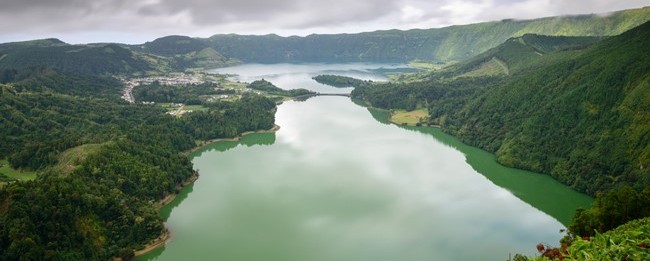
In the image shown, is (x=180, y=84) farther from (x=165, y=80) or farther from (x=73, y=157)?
(x=73, y=157)

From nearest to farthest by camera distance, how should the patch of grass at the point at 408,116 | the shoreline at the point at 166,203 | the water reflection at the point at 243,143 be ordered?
the shoreline at the point at 166,203 → the water reflection at the point at 243,143 → the patch of grass at the point at 408,116

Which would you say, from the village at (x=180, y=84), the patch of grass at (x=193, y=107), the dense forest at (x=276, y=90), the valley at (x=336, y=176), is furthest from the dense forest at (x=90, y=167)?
the dense forest at (x=276, y=90)

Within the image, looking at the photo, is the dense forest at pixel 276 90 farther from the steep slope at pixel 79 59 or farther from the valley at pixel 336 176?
the steep slope at pixel 79 59

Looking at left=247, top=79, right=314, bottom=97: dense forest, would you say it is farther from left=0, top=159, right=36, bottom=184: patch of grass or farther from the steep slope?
left=0, top=159, right=36, bottom=184: patch of grass

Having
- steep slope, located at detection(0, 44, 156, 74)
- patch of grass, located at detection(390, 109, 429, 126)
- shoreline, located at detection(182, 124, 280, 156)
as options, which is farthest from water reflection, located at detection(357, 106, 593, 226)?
steep slope, located at detection(0, 44, 156, 74)

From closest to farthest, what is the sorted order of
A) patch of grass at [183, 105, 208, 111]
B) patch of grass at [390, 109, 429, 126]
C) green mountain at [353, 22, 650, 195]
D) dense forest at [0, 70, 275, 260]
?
1. dense forest at [0, 70, 275, 260]
2. green mountain at [353, 22, 650, 195]
3. patch of grass at [390, 109, 429, 126]
4. patch of grass at [183, 105, 208, 111]

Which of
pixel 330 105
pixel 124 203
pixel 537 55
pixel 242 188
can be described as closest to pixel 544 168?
pixel 242 188

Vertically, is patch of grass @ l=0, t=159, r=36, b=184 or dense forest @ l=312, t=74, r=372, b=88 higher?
patch of grass @ l=0, t=159, r=36, b=184

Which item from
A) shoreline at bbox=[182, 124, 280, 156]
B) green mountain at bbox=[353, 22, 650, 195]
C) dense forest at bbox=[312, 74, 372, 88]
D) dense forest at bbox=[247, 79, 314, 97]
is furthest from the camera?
dense forest at bbox=[312, 74, 372, 88]
